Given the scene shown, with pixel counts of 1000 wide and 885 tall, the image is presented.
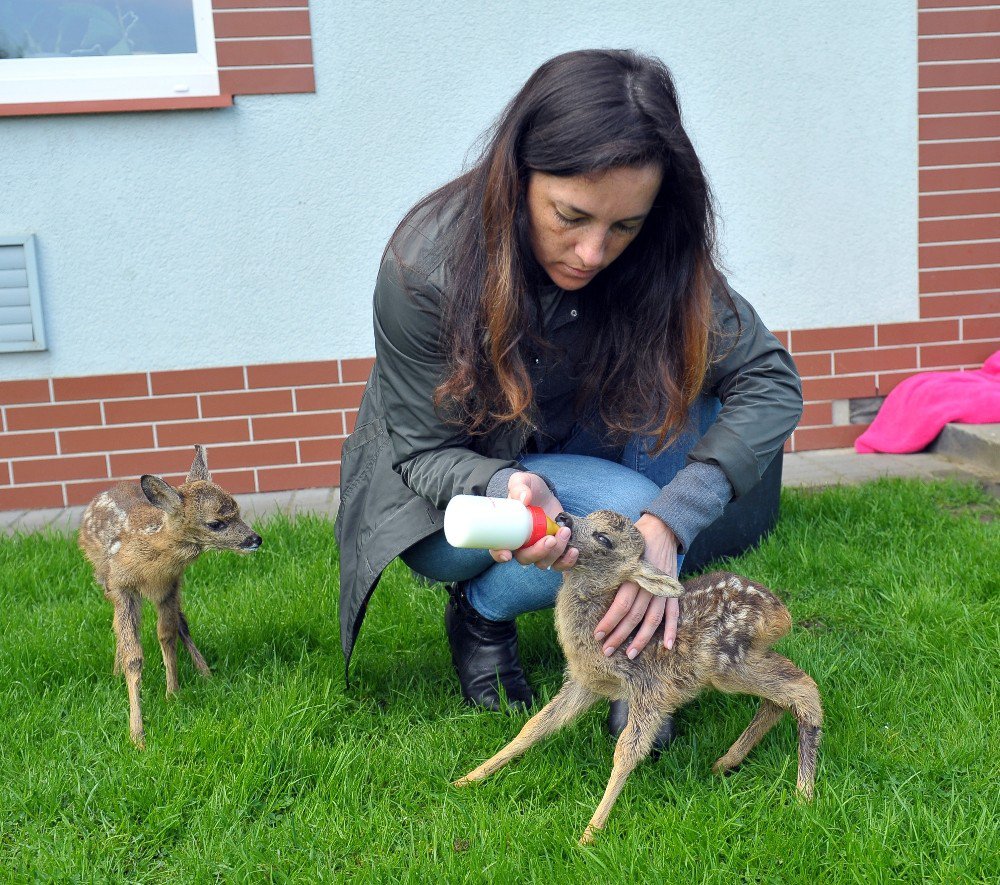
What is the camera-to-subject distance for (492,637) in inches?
132

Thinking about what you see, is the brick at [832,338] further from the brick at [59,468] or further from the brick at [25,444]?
the brick at [25,444]

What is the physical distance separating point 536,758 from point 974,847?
3.85 feet

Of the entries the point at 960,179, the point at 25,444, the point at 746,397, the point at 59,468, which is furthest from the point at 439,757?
the point at 960,179

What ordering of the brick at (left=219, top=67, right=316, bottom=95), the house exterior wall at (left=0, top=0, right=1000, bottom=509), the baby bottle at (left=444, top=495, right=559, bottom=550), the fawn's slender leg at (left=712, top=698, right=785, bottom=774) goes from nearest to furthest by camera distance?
1. the baby bottle at (left=444, top=495, right=559, bottom=550)
2. the fawn's slender leg at (left=712, top=698, right=785, bottom=774)
3. the brick at (left=219, top=67, right=316, bottom=95)
4. the house exterior wall at (left=0, top=0, right=1000, bottom=509)

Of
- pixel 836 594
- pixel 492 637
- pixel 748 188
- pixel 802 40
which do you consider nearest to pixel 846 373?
pixel 748 188

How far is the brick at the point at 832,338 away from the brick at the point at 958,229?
26.3 inches

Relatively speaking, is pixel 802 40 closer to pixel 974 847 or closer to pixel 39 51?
pixel 39 51

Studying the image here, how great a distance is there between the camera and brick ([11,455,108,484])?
591 cm

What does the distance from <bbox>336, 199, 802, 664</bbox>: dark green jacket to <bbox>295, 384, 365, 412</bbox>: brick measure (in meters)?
2.73

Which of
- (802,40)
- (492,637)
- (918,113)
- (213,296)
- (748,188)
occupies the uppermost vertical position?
(802,40)

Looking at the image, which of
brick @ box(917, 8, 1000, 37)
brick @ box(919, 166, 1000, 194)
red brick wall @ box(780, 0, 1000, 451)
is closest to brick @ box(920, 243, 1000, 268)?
red brick wall @ box(780, 0, 1000, 451)

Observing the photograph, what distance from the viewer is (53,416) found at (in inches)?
231

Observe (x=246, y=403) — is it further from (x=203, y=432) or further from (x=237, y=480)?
(x=237, y=480)

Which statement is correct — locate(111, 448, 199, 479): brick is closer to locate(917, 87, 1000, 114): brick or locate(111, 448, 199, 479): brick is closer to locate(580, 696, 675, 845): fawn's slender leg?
locate(580, 696, 675, 845): fawn's slender leg
